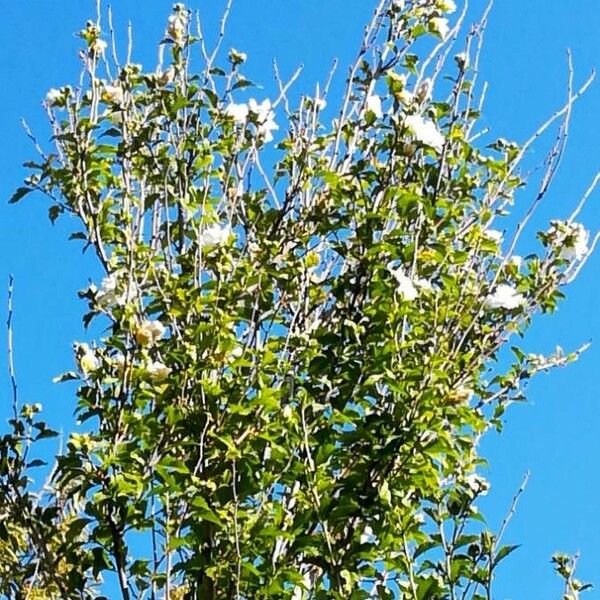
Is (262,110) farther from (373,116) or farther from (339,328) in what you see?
(339,328)

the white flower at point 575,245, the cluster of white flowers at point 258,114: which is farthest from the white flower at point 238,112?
the white flower at point 575,245

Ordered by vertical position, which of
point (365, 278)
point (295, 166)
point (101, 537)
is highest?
point (295, 166)

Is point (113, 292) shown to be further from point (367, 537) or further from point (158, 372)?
point (367, 537)

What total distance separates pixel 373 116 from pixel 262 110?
368 mm

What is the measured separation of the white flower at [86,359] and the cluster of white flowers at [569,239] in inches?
58.4

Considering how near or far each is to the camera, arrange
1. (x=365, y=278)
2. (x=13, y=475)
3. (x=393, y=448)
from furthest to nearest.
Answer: (x=365, y=278) → (x=13, y=475) → (x=393, y=448)

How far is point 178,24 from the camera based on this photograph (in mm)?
3512

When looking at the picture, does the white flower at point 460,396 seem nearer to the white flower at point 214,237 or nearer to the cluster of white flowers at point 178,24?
the white flower at point 214,237

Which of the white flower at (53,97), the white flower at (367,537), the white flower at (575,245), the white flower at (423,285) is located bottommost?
the white flower at (367,537)

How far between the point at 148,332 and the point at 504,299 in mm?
1057

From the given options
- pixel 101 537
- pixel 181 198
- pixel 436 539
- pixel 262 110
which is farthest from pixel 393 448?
pixel 262 110

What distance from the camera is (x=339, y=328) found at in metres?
3.00

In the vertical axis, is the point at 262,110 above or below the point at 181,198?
above

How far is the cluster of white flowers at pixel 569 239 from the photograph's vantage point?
339 centimetres
